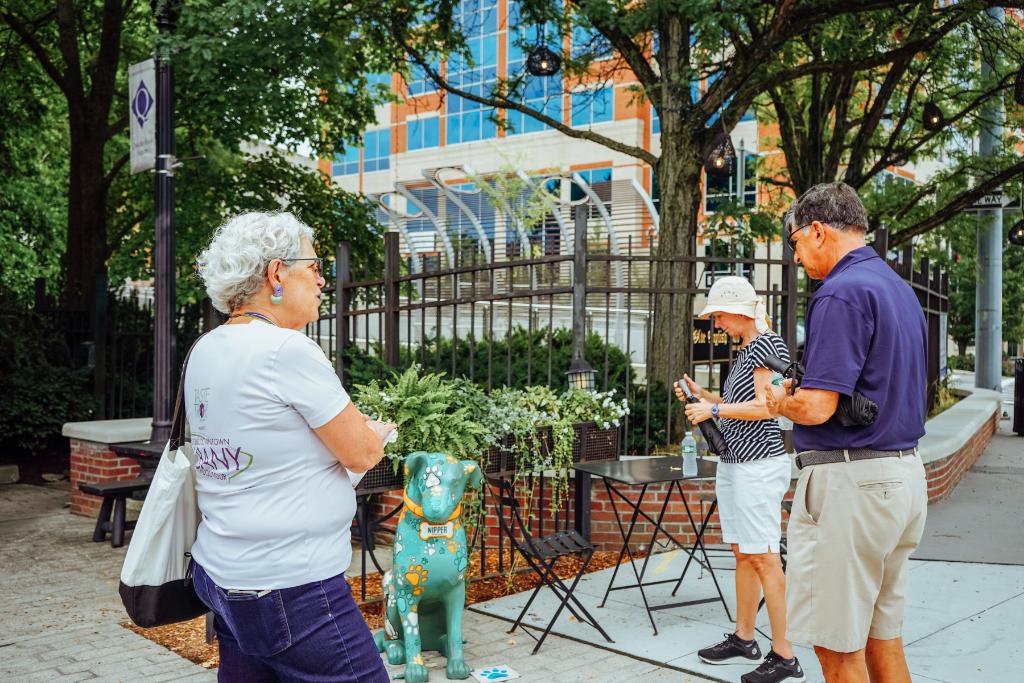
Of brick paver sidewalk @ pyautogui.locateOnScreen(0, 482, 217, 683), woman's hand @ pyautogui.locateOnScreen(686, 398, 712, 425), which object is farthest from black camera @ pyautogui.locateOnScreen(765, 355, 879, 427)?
brick paver sidewalk @ pyautogui.locateOnScreen(0, 482, 217, 683)

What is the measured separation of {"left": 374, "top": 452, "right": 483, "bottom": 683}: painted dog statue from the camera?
14.9ft

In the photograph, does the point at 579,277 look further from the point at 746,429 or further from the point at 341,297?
the point at 746,429

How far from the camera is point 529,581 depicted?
6508mm

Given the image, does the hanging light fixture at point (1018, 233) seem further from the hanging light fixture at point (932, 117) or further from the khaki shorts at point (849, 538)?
the khaki shorts at point (849, 538)

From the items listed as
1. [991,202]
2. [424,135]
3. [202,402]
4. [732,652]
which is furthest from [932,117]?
[424,135]

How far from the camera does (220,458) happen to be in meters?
2.41

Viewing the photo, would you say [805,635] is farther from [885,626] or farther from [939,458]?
[939,458]

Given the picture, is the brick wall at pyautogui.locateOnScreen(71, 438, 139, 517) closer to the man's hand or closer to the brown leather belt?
the man's hand

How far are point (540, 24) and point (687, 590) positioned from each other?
7556 millimetres

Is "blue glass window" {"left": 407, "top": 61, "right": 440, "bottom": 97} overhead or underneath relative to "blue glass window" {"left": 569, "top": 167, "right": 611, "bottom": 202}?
underneath

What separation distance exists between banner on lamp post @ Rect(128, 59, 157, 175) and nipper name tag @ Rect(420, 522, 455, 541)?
14.3ft

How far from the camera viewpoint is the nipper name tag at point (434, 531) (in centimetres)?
462

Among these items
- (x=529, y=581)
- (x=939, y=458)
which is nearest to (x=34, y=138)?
(x=529, y=581)

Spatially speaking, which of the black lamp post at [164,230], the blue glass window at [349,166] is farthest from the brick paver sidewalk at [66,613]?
the blue glass window at [349,166]
